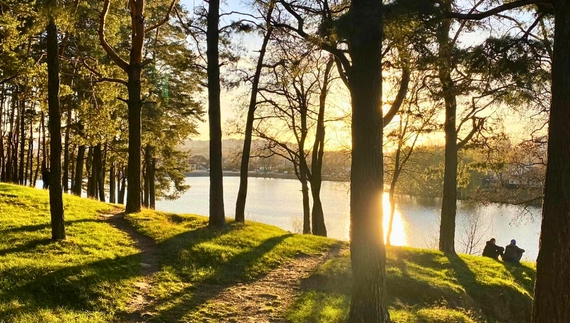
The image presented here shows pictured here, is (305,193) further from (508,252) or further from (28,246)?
(28,246)

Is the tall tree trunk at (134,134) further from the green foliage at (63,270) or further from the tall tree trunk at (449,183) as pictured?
the tall tree trunk at (449,183)

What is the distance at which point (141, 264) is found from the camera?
23.0ft

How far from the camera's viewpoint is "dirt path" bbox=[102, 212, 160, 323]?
17.5 feet

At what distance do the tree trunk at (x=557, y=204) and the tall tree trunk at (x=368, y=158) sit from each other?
67.6 inches

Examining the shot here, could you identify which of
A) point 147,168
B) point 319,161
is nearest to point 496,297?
point 319,161

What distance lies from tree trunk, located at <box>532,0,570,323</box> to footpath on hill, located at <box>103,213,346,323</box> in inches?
129

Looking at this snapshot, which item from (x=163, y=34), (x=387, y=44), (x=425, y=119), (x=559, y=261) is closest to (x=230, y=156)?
(x=163, y=34)

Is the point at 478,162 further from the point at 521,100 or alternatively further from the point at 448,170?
the point at 521,100

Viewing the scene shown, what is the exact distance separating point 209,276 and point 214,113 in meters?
A: 4.57

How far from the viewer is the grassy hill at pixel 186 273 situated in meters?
5.34

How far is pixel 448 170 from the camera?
1138cm

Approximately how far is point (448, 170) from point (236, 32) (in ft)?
23.3

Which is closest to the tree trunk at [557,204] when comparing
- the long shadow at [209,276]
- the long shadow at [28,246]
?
the long shadow at [209,276]

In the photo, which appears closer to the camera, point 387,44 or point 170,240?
point 387,44
